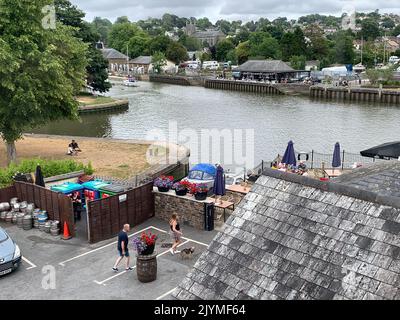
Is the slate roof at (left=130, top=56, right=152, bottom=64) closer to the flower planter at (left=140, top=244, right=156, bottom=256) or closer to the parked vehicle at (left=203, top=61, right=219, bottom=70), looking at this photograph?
the parked vehicle at (left=203, top=61, right=219, bottom=70)

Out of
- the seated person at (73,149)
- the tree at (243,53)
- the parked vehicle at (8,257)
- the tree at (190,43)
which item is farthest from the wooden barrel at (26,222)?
the tree at (190,43)

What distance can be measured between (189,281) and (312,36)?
391 ft

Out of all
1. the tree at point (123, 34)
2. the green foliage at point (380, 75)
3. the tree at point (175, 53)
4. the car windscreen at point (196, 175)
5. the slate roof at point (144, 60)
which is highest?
the tree at point (123, 34)

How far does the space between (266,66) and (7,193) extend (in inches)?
3021

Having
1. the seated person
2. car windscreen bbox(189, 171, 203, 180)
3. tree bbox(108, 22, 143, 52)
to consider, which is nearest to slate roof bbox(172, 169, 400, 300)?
car windscreen bbox(189, 171, 203, 180)

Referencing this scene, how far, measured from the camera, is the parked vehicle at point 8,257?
535 inches

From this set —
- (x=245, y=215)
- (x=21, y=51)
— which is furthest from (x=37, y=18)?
(x=245, y=215)

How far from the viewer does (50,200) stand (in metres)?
17.4

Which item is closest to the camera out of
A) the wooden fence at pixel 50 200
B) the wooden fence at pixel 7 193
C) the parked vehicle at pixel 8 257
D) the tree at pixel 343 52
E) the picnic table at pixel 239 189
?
the parked vehicle at pixel 8 257

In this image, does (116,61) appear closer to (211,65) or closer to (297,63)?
(211,65)

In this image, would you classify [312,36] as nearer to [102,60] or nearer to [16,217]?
[102,60]

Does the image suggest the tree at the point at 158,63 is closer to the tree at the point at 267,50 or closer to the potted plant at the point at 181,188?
the tree at the point at 267,50

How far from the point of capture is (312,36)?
11962 centimetres

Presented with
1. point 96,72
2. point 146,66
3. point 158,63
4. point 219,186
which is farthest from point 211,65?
point 219,186
